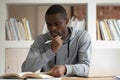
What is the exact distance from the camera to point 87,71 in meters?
1.67

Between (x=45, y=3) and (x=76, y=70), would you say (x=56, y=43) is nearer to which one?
(x=76, y=70)

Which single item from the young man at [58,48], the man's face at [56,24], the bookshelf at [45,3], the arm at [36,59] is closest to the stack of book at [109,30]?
the bookshelf at [45,3]

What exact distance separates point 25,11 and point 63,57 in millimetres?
1537

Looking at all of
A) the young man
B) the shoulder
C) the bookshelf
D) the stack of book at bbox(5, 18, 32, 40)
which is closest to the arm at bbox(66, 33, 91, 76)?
the young man

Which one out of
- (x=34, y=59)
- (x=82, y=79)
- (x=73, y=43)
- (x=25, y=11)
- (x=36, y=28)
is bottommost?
(x=82, y=79)

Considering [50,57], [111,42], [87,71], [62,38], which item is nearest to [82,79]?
[87,71]

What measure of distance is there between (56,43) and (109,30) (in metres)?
1.01

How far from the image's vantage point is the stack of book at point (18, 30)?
2.66 metres

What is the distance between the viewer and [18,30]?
269 cm

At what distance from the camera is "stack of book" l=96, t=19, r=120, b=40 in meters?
2.62

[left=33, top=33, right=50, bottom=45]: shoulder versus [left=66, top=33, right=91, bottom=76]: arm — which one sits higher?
[left=33, top=33, right=50, bottom=45]: shoulder

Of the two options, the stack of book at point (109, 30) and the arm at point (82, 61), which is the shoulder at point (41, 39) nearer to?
the arm at point (82, 61)

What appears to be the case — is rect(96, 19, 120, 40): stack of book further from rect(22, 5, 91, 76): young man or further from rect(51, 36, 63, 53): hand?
rect(51, 36, 63, 53): hand

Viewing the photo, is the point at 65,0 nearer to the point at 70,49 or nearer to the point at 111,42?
the point at 111,42
